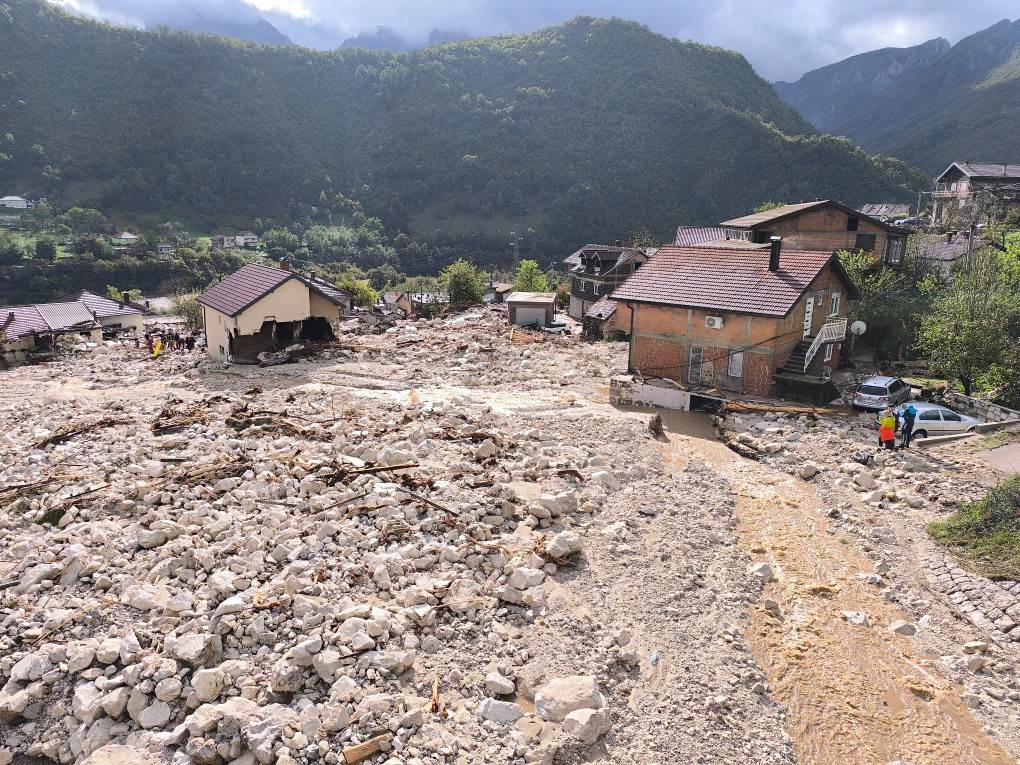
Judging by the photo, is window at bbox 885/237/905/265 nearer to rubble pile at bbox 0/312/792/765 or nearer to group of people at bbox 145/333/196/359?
rubble pile at bbox 0/312/792/765

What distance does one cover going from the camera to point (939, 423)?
19.3m

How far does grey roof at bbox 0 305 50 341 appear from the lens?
3181 cm

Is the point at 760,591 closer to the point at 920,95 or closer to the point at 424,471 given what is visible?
the point at 424,471

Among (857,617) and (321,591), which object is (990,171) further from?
(321,591)

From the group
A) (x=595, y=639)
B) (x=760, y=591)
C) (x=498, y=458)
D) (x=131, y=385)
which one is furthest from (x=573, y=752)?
(x=131, y=385)

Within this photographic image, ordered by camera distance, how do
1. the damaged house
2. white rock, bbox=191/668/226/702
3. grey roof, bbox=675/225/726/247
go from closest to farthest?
white rock, bbox=191/668/226/702, the damaged house, grey roof, bbox=675/225/726/247

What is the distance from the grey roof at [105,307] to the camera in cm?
4225

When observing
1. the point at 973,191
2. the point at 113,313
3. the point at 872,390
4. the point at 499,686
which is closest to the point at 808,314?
the point at 872,390

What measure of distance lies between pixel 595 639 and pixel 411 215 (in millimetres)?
114854

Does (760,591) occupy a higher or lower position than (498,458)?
lower

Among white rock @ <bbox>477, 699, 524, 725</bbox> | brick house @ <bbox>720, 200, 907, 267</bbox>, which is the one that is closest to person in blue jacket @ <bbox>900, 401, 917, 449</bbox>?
white rock @ <bbox>477, 699, 524, 725</bbox>

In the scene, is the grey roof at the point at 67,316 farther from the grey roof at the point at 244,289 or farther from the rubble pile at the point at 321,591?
the rubble pile at the point at 321,591

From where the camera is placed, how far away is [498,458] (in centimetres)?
1658

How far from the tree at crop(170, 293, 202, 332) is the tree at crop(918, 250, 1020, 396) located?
A: 42.4m
